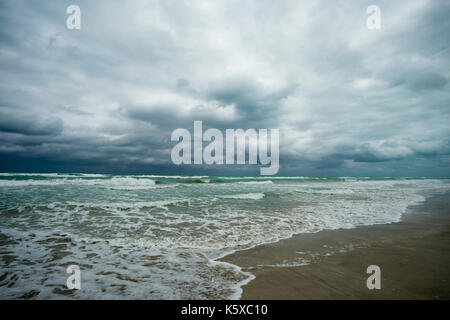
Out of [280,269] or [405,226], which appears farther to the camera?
[405,226]

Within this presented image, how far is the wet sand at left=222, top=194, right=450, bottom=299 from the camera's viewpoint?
3.28m

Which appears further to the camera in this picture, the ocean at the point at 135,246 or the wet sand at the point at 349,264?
the ocean at the point at 135,246

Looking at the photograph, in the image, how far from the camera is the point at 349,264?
14.4 ft

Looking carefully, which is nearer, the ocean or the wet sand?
the wet sand

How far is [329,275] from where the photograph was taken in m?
3.84

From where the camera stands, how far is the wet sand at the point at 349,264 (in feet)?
10.8

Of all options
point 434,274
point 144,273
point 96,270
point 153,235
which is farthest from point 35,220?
point 434,274

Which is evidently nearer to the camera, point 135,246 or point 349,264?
point 349,264
